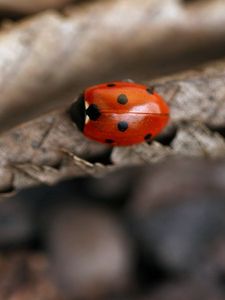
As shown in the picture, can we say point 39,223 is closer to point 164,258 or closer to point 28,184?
point 164,258

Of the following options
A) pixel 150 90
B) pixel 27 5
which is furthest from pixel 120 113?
pixel 27 5

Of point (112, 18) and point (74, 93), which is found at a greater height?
point (112, 18)

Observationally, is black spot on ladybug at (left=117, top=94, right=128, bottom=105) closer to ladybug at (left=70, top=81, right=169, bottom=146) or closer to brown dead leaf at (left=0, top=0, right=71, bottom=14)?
ladybug at (left=70, top=81, right=169, bottom=146)

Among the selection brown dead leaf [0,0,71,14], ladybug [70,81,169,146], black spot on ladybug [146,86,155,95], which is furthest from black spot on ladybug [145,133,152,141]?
brown dead leaf [0,0,71,14]

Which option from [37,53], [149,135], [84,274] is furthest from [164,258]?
[37,53]

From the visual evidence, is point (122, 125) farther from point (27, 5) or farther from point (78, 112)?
point (27, 5)
